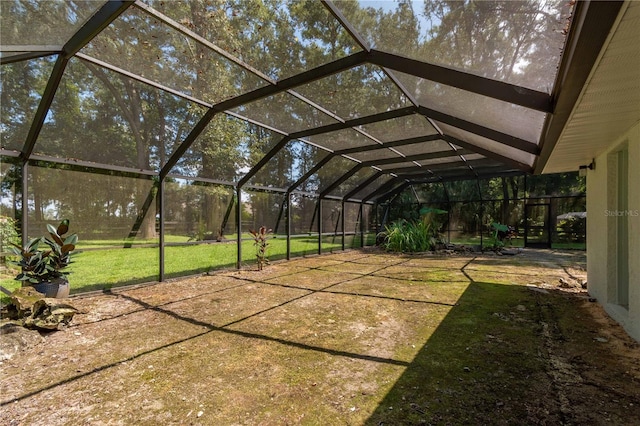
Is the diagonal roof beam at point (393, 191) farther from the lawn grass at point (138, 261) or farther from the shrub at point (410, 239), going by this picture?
the lawn grass at point (138, 261)

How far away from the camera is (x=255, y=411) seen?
1709 mm

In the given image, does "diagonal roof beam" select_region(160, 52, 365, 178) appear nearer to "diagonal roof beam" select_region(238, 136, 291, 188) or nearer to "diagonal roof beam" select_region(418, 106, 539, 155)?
"diagonal roof beam" select_region(238, 136, 291, 188)

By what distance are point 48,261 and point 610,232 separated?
23.7 ft

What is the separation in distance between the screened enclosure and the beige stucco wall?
698mm

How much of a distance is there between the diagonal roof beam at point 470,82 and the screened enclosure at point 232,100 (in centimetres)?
1

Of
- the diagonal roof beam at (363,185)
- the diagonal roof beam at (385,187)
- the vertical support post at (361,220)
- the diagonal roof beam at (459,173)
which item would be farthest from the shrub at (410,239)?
the diagonal roof beam at (363,185)

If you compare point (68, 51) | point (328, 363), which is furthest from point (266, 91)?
point (328, 363)

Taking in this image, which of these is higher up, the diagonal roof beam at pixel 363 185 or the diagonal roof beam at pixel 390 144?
the diagonal roof beam at pixel 390 144

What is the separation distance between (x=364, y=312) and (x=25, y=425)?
298cm

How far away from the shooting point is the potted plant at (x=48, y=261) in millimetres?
3482

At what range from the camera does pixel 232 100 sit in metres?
4.11

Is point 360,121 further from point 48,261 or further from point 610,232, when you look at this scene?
point 48,261

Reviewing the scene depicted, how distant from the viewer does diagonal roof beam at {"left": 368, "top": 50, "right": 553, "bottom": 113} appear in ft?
8.14

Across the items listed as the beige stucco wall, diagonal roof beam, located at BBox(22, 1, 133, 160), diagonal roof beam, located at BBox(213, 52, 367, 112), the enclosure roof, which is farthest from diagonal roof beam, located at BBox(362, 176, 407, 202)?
diagonal roof beam, located at BBox(22, 1, 133, 160)
